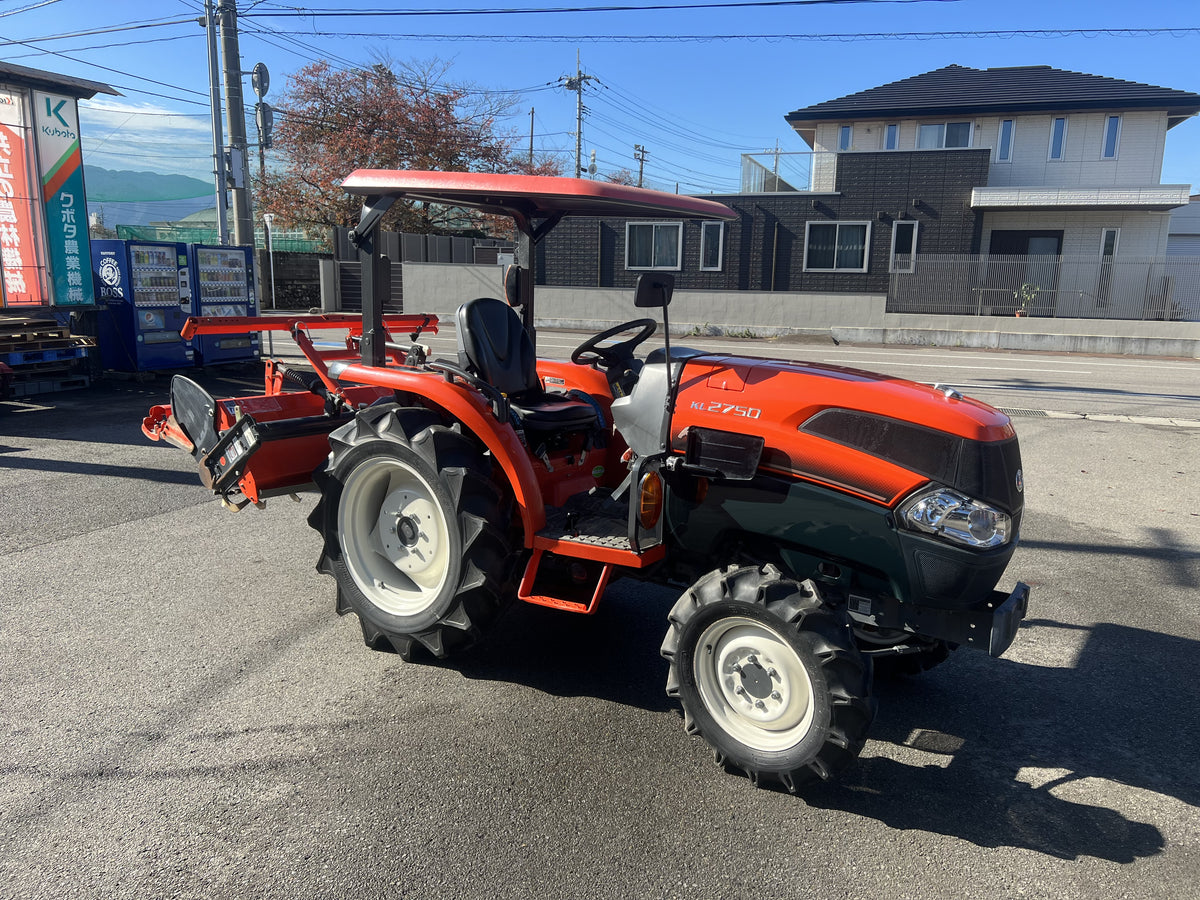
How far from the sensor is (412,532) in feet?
12.8

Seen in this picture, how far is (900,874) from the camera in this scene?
2521 mm

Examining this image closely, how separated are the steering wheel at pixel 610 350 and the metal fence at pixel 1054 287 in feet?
65.6

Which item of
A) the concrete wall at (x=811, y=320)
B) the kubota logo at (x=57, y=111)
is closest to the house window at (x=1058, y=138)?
the concrete wall at (x=811, y=320)

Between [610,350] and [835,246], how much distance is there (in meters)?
21.6

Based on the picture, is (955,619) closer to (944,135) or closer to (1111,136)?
(944,135)

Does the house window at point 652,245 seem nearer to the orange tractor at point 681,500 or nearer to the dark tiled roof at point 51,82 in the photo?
the dark tiled roof at point 51,82

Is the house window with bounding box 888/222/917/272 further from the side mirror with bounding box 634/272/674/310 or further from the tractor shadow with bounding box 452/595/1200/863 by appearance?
the side mirror with bounding box 634/272/674/310

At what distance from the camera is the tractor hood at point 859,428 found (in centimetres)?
287

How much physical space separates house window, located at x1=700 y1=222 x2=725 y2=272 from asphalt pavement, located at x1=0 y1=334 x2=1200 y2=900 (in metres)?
20.7

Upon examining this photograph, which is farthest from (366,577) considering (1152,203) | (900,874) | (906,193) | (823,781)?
(1152,203)

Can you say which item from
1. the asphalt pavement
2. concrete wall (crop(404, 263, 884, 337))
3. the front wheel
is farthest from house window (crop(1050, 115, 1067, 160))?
the front wheel

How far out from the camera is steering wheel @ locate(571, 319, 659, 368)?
4082 mm

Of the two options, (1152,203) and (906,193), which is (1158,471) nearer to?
(906,193)

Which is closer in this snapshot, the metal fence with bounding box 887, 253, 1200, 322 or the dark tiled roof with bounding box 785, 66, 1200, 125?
the metal fence with bounding box 887, 253, 1200, 322
